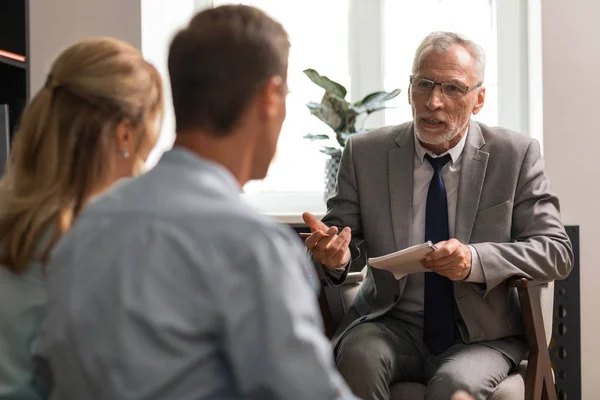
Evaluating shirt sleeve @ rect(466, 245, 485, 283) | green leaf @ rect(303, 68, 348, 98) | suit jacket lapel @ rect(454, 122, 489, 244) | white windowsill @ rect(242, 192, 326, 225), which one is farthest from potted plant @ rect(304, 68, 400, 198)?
shirt sleeve @ rect(466, 245, 485, 283)

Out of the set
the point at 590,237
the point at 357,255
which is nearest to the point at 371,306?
the point at 357,255

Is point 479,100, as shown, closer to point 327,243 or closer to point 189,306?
point 327,243

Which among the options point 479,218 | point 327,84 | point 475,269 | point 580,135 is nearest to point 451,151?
point 479,218

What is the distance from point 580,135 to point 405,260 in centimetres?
141

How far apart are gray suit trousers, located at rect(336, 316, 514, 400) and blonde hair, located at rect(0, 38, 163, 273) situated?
1194 millimetres

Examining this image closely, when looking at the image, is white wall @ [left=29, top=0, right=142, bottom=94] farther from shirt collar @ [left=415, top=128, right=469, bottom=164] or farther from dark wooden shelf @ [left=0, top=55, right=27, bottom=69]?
shirt collar @ [left=415, top=128, right=469, bottom=164]

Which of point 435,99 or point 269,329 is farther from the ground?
point 435,99

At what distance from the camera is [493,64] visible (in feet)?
13.2

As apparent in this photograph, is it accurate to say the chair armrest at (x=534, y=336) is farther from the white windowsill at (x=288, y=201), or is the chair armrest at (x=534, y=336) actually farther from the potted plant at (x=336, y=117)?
the white windowsill at (x=288, y=201)

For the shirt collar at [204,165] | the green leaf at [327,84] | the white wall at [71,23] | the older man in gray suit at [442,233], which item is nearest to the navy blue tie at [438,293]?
the older man in gray suit at [442,233]

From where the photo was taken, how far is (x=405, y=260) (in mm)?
2383

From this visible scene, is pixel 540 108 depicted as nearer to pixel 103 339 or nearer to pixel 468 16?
pixel 468 16

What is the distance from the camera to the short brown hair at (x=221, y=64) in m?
1.16

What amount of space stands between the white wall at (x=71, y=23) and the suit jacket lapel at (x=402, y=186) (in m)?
1.56
